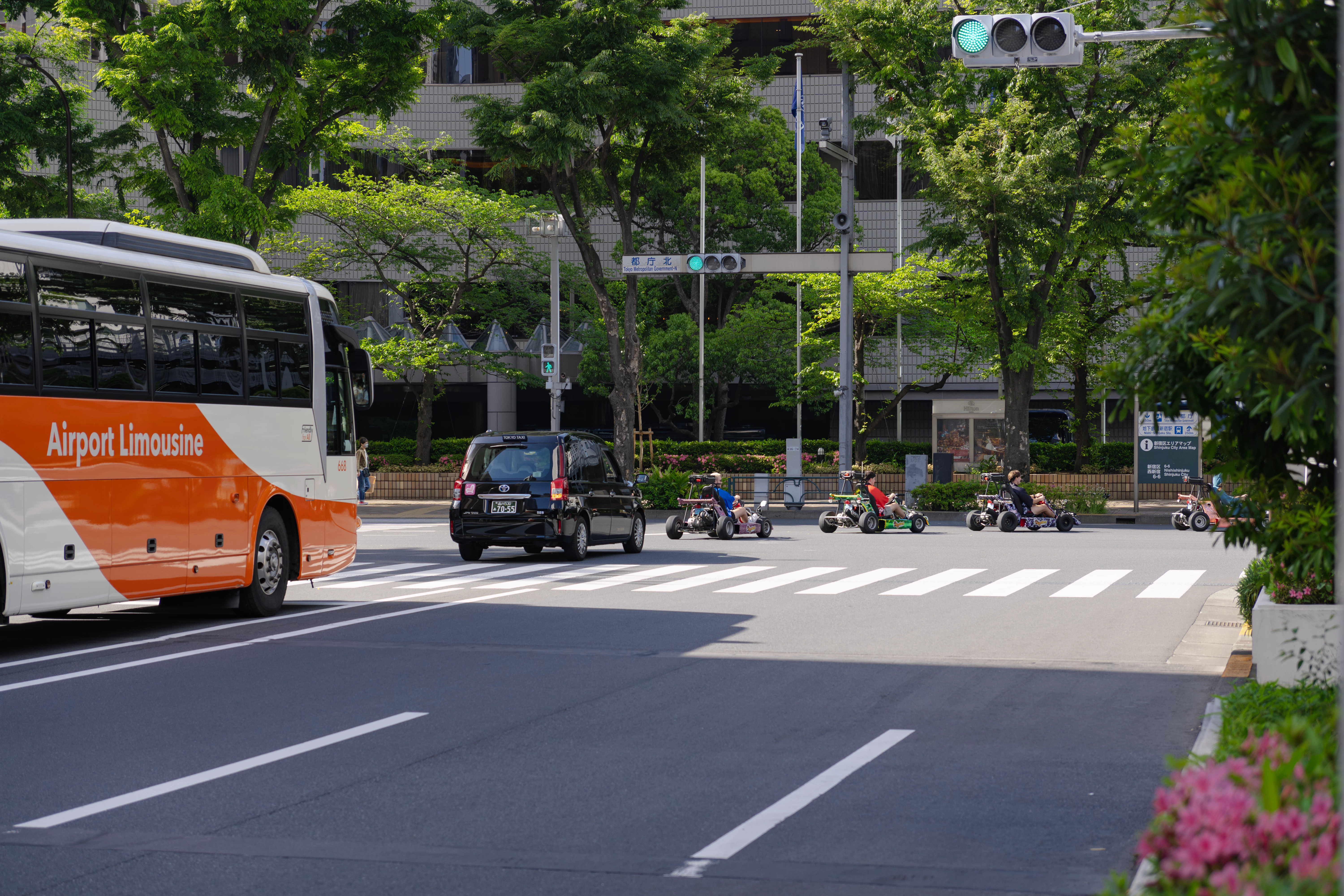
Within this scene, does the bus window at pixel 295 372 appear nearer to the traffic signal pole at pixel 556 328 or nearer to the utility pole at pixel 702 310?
the traffic signal pole at pixel 556 328

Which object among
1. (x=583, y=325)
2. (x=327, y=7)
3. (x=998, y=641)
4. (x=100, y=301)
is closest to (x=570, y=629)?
(x=998, y=641)

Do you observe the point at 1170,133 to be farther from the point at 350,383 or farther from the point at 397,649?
the point at 350,383

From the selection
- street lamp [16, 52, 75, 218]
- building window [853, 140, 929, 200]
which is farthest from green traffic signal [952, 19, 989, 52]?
building window [853, 140, 929, 200]

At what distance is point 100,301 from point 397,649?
160 inches

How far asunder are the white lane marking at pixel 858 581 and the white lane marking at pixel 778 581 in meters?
0.48

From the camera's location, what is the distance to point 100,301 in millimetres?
12570

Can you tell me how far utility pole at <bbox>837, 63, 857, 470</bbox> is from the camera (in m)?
32.8

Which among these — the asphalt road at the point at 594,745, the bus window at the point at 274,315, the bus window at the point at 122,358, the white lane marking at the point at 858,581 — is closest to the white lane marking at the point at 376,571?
the asphalt road at the point at 594,745

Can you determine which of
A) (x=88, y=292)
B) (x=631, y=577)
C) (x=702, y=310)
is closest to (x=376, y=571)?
(x=631, y=577)

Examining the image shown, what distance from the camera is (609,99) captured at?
111ft

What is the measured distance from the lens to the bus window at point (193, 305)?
1328 centimetres

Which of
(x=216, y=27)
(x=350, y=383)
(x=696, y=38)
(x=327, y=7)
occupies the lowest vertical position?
(x=350, y=383)

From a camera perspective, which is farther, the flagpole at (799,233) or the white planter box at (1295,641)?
the flagpole at (799,233)

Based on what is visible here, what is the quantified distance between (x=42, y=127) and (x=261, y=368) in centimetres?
1910
